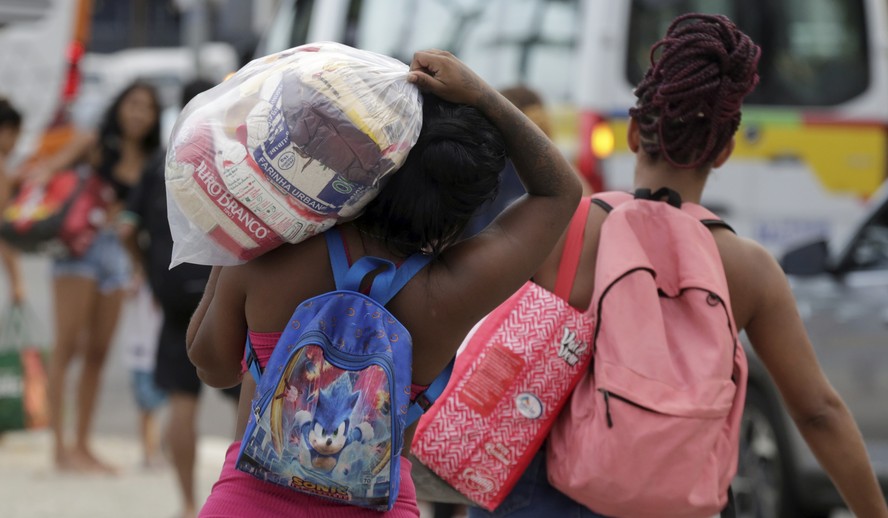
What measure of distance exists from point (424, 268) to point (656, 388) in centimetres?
54

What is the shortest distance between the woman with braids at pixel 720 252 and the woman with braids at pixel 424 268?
18.0 inches

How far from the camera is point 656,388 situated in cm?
278

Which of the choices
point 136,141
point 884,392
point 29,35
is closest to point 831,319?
point 884,392

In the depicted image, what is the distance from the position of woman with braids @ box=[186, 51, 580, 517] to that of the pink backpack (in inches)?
12.9

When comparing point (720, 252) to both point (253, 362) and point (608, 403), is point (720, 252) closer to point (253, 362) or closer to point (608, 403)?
point (608, 403)

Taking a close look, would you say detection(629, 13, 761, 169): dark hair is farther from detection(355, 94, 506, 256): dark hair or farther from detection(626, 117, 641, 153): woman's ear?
detection(355, 94, 506, 256): dark hair

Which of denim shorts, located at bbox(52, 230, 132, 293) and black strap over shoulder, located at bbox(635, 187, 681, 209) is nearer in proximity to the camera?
black strap over shoulder, located at bbox(635, 187, 681, 209)

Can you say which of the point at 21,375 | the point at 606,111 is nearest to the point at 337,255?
the point at 21,375

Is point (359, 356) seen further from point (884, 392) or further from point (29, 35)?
point (29, 35)

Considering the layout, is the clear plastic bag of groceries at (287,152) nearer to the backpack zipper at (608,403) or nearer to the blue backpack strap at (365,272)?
the blue backpack strap at (365,272)

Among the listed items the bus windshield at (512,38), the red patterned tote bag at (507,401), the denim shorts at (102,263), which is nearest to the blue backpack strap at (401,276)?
the red patterned tote bag at (507,401)

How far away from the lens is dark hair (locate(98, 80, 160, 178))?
308 inches

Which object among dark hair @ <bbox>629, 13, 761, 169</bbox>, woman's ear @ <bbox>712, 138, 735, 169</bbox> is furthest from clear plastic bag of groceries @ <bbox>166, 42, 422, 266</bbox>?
woman's ear @ <bbox>712, 138, 735, 169</bbox>

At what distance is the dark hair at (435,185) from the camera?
8.07ft
